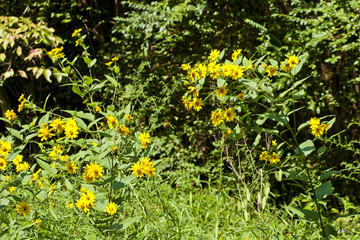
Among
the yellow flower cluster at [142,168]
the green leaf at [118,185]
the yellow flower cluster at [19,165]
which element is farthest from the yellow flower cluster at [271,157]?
the yellow flower cluster at [19,165]

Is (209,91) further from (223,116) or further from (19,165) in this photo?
(19,165)

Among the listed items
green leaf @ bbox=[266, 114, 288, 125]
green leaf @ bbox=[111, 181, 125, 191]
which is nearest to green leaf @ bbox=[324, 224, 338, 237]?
green leaf @ bbox=[266, 114, 288, 125]

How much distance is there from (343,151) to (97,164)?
2840mm

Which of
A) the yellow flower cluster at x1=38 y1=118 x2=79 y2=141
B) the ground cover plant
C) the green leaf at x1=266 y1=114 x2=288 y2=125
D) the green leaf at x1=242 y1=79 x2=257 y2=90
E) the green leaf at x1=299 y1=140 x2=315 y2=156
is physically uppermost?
the green leaf at x1=242 y1=79 x2=257 y2=90

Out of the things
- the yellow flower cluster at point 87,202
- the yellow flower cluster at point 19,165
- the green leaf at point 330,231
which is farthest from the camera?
the yellow flower cluster at point 19,165

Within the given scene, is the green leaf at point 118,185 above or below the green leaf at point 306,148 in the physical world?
below

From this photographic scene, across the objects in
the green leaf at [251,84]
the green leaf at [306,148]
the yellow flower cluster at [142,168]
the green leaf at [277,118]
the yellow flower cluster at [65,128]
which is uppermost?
the green leaf at [251,84]

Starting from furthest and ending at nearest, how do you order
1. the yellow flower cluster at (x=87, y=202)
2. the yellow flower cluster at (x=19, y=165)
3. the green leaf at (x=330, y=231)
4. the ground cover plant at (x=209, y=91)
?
1. the ground cover plant at (x=209, y=91)
2. the yellow flower cluster at (x=19, y=165)
3. the green leaf at (x=330, y=231)
4. the yellow flower cluster at (x=87, y=202)

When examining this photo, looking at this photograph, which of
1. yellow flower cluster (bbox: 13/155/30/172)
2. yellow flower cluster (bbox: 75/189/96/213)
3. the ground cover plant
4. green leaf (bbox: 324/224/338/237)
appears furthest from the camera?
the ground cover plant

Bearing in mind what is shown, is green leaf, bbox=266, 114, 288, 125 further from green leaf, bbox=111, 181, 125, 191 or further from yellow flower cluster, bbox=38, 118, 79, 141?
yellow flower cluster, bbox=38, 118, 79, 141

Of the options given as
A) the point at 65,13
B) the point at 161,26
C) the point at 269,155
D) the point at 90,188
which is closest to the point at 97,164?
the point at 90,188

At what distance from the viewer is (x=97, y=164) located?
1611mm

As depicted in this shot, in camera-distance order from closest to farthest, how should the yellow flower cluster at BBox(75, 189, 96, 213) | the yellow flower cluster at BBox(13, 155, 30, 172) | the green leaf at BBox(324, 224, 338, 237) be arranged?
1. the yellow flower cluster at BBox(75, 189, 96, 213)
2. the green leaf at BBox(324, 224, 338, 237)
3. the yellow flower cluster at BBox(13, 155, 30, 172)

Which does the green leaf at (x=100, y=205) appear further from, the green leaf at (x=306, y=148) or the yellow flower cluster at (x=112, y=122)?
the green leaf at (x=306, y=148)
